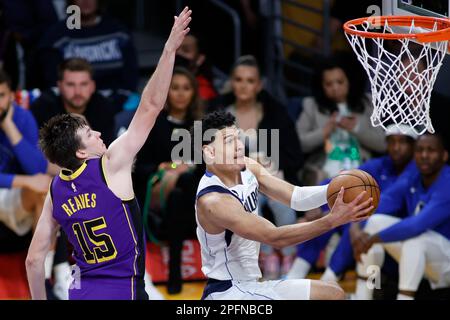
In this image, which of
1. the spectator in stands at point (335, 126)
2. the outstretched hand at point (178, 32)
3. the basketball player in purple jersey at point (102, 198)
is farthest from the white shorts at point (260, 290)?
the spectator in stands at point (335, 126)

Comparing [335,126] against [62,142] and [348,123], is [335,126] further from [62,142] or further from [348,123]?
[62,142]

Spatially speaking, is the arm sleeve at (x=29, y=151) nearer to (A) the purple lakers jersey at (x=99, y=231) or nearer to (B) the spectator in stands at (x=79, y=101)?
(B) the spectator in stands at (x=79, y=101)

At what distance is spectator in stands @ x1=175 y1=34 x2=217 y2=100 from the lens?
7929 millimetres

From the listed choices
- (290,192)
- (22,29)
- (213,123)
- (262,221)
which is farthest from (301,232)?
(22,29)

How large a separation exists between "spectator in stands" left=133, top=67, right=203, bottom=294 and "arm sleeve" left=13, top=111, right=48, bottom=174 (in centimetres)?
69

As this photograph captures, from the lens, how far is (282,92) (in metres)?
8.34

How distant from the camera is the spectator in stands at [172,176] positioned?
6918mm

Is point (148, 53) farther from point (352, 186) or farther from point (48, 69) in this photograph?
point (352, 186)

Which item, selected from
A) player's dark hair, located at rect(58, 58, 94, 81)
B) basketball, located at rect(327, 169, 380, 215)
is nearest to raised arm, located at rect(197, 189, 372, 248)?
basketball, located at rect(327, 169, 380, 215)

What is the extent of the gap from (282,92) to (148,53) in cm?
133

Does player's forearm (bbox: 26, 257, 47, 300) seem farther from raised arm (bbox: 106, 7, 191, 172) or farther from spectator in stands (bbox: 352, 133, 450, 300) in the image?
spectator in stands (bbox: 352, 133, 450, 300)

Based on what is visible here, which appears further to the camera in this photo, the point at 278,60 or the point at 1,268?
the point at 278,60

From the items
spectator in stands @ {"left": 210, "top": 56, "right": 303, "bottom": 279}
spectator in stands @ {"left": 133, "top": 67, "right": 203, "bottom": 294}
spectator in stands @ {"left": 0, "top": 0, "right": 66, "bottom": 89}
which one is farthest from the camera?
spectator in stands @ {"left": 0, "top": 0, "right": 66, "bottom": 89}
